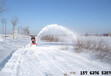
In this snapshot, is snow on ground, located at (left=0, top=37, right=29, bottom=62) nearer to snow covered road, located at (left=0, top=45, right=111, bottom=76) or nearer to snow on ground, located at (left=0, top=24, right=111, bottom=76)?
snow on ground, located at (left=0, top=24, right=111, bottom=76)

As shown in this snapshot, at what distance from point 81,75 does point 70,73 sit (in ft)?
1.66

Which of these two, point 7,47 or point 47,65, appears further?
point 7,47

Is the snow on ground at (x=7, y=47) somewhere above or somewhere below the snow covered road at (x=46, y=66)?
above

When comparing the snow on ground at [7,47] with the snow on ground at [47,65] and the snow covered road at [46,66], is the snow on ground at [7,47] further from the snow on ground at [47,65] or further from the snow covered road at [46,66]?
the snow covered road at [46,66]

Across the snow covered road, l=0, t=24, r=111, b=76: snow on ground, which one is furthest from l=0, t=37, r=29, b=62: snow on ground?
the snow covered road

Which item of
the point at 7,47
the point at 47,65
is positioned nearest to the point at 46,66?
the point at 47,65

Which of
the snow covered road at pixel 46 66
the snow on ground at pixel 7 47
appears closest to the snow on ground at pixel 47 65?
the snow covered road at pixel 46 66

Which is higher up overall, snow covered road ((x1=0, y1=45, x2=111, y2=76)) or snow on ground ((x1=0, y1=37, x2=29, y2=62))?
snow on ground ((x1=0, y1=37, x2=29, y2=62))

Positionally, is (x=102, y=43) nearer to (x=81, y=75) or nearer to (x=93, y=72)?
(x=93, y=72)

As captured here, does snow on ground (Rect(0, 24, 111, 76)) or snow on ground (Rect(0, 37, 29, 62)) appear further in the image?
snow on ground (Rect(0, 37, 29, 62))

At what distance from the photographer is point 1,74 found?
4.45 metres

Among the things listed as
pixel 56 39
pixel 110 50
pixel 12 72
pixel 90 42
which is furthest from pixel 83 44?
pixel 56 39

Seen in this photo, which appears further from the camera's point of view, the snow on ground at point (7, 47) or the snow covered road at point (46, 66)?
the snow on ground at point (7, 47)

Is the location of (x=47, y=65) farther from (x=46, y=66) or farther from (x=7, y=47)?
(x=7, y=47)
